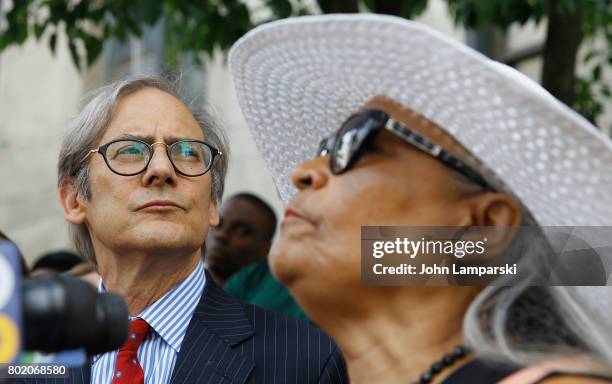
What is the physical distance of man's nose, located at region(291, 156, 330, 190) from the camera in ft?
6.20

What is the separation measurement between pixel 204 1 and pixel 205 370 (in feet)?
9.39

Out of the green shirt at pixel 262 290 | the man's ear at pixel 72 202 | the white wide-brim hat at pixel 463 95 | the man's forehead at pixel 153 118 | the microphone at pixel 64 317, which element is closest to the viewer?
the microphone at pixel 64 317

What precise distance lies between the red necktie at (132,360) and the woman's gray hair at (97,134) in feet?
1.52

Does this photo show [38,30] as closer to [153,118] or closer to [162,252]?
[153,118]

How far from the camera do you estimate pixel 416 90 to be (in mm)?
1891

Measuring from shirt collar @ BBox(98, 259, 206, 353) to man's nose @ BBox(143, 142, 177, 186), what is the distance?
28 cm

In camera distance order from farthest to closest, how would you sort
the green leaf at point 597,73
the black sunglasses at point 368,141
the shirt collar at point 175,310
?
the green leaf at point 597,73
the shirt collar at point 175,310
the black sunglasses at point 368,141

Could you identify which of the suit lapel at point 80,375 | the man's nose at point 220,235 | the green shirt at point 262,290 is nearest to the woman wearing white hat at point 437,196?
the suit lapel at point 80,375

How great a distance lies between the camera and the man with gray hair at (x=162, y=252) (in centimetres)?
A: 243

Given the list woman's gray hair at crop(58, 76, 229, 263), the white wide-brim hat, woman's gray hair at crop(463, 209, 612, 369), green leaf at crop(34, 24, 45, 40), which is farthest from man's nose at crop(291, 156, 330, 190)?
green leaf at crop(34, 24, 45, 40)

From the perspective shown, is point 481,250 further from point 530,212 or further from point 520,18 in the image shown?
point 520,18

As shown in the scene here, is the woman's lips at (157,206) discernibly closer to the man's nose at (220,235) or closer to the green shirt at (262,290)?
the green shirt at (262,290)

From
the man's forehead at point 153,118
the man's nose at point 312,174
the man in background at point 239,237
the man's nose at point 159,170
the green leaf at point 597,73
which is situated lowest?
the man in background at point 239,237

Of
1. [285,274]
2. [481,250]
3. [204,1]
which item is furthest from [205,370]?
[204,1]
